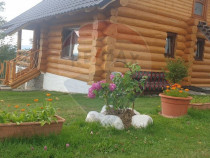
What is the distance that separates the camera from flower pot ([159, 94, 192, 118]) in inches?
205

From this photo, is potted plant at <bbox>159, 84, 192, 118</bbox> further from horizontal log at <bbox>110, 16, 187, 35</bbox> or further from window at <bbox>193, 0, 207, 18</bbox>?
window at <bbox>193, 0, 207, 18</bbox>

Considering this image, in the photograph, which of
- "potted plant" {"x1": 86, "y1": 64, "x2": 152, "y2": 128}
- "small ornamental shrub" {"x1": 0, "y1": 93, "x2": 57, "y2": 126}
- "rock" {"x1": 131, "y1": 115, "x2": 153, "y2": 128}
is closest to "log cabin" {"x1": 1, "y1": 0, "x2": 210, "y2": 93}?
"potted plant" {"x1": 86, "y1": 64, "x2": 152, "y2": 128}

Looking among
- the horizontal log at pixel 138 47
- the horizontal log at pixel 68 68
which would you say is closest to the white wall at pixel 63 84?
the horizontal log at pixel 68 68

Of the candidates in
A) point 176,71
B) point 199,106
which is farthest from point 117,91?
point 176,71

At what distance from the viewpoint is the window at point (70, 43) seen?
32.4 feet

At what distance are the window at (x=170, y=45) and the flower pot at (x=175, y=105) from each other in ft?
18.7

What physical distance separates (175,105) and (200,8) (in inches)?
337

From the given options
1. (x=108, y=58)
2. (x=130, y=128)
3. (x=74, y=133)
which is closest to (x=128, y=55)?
(x=108, y=58)

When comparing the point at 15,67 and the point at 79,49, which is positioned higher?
the point at 79,49

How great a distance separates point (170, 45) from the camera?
35.5 ft

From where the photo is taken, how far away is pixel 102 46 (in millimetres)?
8172

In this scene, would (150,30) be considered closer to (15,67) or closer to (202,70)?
(202,70)

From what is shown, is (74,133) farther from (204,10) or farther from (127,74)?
(204,10)

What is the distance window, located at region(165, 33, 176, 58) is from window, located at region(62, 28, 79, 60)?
4.01 metres
